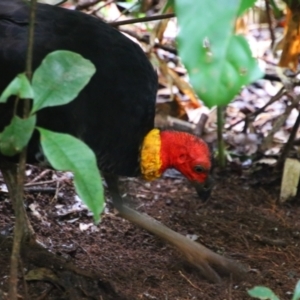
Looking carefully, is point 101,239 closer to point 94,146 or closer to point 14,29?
point 94,146

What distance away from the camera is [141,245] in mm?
2570

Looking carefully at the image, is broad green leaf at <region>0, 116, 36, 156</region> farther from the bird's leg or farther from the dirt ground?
the bird's leg

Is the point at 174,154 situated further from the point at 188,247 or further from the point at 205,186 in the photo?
the point at 188,247

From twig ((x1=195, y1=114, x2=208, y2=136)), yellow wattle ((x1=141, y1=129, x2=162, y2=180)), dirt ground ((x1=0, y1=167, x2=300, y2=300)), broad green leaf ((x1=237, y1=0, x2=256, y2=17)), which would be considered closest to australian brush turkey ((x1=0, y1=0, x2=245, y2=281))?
yellow wattle ((x1=141, y1=129, x2=162, y2=180))

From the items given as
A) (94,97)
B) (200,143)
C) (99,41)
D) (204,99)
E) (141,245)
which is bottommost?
(141,245)

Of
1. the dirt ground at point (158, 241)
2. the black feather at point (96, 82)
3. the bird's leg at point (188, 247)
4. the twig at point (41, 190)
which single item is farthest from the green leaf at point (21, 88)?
the twig at point (41, 190)

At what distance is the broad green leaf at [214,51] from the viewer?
917 mm

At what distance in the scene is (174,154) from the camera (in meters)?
2.53

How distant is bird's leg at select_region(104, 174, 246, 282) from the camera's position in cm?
231

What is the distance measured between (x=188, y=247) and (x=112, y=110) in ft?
1.86

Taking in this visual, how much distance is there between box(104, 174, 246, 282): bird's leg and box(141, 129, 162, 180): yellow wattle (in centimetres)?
16

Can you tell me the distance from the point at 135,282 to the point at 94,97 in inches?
24.9

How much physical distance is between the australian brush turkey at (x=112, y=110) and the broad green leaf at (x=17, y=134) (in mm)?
873

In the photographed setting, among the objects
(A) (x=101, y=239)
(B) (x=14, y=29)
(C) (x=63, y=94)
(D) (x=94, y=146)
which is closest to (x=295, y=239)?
(A) (x=101, y=239)
